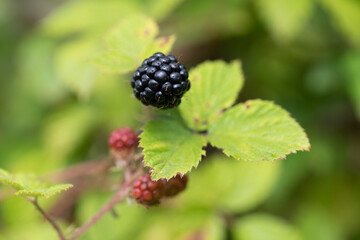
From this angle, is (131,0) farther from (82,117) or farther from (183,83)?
(183,83)

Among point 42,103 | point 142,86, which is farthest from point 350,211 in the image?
point 42,103

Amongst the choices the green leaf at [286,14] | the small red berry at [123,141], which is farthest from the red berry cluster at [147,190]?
the green leaf at [286,14]

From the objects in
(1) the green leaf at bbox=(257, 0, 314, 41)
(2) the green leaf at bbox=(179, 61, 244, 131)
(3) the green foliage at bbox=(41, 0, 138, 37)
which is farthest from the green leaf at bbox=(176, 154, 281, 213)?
(3) the green foliage at bbox=(41, 0, 138, 37)

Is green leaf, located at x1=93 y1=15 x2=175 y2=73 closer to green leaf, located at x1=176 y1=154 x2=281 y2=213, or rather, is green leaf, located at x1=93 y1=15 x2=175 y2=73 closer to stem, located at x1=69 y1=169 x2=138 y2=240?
stem, located at x1=69 y1=169 x2=138 y2=240

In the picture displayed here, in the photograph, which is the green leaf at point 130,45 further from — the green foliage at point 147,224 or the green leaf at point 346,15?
the green leaf at point 346,15

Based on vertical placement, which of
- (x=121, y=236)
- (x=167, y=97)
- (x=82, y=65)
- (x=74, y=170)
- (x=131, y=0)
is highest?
(x=167, y=97)

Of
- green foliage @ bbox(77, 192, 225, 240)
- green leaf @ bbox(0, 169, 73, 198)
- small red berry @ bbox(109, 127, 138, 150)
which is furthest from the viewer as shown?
green foliage @ bbox(77, 192, 225, 240)
